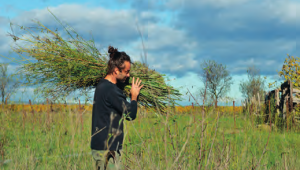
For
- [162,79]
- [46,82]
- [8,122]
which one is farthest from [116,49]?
[8,122]

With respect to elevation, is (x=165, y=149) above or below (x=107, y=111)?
below

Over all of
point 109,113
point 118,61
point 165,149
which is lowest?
point 165,149

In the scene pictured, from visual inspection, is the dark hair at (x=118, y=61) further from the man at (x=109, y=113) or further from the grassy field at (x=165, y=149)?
the grassy field at (x=165, y=149)

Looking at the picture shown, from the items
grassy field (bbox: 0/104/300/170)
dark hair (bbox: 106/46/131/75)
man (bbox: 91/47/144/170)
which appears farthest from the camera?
dark hair (bbox: 106/46/131/75)

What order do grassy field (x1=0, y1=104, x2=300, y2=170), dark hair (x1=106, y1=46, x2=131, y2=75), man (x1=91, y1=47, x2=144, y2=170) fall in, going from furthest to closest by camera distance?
dark hair (x1=106, y1=46, x2=131, y2=75), man (x1=91, y1=47, x2=144, y2=170), grassy field (x1=0, y1=104, x2=300, y2=170)

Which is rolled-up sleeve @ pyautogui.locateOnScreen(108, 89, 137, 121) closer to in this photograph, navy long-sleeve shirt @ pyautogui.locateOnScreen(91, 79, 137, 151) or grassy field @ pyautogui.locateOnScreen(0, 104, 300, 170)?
navy long-sleeve shirt @ pyautogui.locateOnScreen(91, 79, 137, 151)

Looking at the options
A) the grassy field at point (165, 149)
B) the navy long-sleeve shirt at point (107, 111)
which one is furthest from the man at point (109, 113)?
the grassy field at point (165, 149)

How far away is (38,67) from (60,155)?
1575mm

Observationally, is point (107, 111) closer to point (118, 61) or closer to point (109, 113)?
point (109, 113)

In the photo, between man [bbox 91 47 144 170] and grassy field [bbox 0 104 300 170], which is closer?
grassy field [bbox 0 104 300 170]

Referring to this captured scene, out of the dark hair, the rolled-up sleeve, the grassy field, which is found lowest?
the grassy field

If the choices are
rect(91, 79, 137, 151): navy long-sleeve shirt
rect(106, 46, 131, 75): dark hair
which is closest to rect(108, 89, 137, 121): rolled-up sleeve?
rect(91, 79, 137, 151): navy long-sleeve shirt

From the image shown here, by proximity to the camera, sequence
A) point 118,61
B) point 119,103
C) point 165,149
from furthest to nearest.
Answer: point 118,61, point 119,103, point 165,149

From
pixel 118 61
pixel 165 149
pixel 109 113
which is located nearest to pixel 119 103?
pixel 109 113
